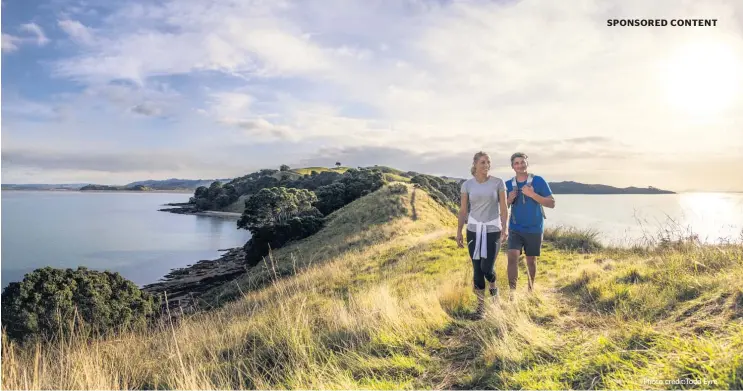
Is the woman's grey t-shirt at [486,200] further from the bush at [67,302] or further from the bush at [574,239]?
the bush at [67,302]

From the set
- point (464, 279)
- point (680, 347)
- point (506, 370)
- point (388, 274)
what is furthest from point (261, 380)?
point (388, 274)

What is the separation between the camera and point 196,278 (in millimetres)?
41094

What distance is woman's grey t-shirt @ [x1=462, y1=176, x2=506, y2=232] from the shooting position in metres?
6.14

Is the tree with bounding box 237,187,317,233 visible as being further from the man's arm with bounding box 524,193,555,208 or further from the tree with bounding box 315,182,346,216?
the man's arm with bounding box 524,193,555,208

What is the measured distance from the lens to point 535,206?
6652mm

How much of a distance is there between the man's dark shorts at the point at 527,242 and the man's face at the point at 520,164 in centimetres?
100

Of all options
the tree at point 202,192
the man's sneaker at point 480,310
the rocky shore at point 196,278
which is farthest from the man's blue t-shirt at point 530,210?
the tree at point 202,192

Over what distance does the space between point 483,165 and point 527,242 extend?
155cm

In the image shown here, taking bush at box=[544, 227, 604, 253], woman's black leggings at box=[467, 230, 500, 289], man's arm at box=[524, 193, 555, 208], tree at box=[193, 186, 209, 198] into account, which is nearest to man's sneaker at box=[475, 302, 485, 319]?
woman's black leggings at box=[467, 230, 500, 289]

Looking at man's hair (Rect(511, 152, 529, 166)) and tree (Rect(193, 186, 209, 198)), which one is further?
tree (Rect(193, 186, 209, 198))

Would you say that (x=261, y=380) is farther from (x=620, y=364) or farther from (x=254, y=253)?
(x=254, y=253)

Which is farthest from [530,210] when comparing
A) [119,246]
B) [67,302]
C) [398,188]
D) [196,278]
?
[119,246]

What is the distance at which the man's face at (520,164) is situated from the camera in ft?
21.9

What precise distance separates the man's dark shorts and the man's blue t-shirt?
0.07m
